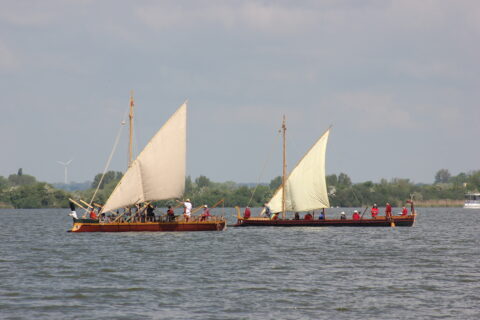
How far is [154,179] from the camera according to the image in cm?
6081

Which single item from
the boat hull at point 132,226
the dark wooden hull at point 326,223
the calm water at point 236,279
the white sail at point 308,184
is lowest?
the calm water at point 236,279

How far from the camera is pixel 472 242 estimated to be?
61.1 meters

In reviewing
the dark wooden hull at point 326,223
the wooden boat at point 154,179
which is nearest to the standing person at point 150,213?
the wooden boat at point 154,179

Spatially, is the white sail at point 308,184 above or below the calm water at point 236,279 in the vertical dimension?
above

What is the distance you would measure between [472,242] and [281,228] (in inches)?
766

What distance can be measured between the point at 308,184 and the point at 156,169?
17677 mm

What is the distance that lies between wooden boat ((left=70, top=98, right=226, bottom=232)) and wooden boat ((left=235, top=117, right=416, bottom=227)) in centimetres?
1262

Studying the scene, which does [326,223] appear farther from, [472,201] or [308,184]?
[472,201]

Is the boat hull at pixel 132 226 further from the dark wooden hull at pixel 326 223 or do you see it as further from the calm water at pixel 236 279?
the dark wooden hull at pixel 326 223

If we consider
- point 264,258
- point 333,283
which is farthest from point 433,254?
point 333,283

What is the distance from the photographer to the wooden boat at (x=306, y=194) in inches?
2879

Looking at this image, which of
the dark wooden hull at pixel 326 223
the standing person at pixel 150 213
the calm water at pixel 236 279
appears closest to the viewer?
the calm water at pixel 236 279

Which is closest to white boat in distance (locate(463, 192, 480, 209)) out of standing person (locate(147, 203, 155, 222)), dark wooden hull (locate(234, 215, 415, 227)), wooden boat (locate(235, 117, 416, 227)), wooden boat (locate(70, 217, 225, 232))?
dark wooden hull (locate(234, 215, 415, 227))

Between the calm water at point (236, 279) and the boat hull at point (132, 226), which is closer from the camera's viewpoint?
the calm water at point (236, 279)
